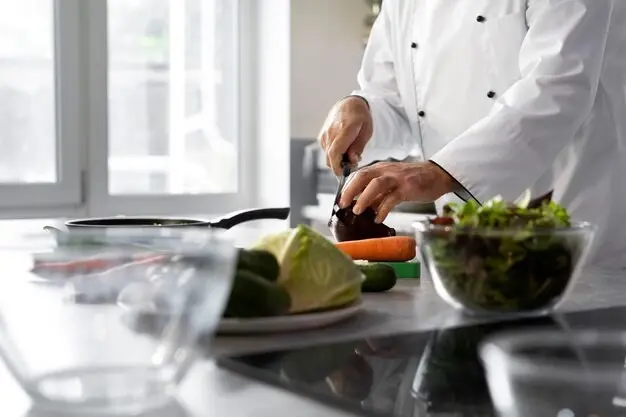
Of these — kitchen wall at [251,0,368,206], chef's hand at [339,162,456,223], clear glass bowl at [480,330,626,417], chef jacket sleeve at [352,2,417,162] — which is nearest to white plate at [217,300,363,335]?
clear glass bowl at [480,330,626,417]

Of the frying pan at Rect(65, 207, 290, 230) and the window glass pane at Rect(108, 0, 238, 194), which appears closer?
the frying pan at Rect(65, 207, 290, 230)

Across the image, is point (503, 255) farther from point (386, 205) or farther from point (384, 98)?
point (384, 98)

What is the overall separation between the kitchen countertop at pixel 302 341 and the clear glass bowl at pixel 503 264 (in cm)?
3

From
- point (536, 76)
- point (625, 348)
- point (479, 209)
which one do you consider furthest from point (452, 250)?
point (536, 76)

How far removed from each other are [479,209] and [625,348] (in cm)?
19

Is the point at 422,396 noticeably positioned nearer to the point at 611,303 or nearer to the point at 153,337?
the point at 153,337

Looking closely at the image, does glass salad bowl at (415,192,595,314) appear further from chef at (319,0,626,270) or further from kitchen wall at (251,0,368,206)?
kitchen wall at (251,0,368,206)

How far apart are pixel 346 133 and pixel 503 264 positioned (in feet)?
2.30

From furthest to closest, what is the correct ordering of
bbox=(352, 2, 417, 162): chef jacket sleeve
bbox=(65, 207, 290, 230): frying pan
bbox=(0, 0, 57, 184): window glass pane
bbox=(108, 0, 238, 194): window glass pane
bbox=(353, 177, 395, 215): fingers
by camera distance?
1. bbox=(108, 0, 238, 194): window glass pane
2. bbox=(0, 0, 57, 184): window glass pane
3. bbox=(352, 2, 417, 162): chef jacket sleeve
4. bbox=(353, 177, 395, 215): fingers
5. bbox=(65, 207, 290, 230): frying pan

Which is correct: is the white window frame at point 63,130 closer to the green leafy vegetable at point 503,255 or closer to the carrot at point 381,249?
the carrot at point 381,249

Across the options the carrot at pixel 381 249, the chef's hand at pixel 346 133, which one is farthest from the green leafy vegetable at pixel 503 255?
the chef's hand at pixel 346 133

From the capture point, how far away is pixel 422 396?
0.50 metres

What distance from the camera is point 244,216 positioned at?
1.11 metres

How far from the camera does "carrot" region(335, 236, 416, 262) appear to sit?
3.26 ft
